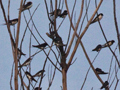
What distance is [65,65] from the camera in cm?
161

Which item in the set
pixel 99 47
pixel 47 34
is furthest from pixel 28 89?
pixel 99 47

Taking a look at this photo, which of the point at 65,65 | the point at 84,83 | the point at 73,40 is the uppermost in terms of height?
the point at 73,40

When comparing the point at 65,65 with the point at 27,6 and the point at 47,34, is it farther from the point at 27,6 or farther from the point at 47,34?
the point at 27,6

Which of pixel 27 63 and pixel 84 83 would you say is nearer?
pixel 84 83

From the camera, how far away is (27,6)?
2344 millimetres

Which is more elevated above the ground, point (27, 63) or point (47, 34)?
point (47, 34)

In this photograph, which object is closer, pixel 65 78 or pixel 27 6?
pixel 65 78

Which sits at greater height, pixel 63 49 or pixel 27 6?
pixel 27 6

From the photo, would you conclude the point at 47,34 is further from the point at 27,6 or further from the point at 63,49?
the point at 27,6

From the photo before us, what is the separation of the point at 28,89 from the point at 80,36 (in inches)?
16.6

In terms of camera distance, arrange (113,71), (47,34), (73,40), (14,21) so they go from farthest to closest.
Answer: (14,21) → (113,71) → (47,34) → (73,40)

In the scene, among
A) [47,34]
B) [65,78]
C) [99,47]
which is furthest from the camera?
[99,47]

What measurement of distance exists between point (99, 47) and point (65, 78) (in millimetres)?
1144

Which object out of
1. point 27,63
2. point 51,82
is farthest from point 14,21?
point 51,82
